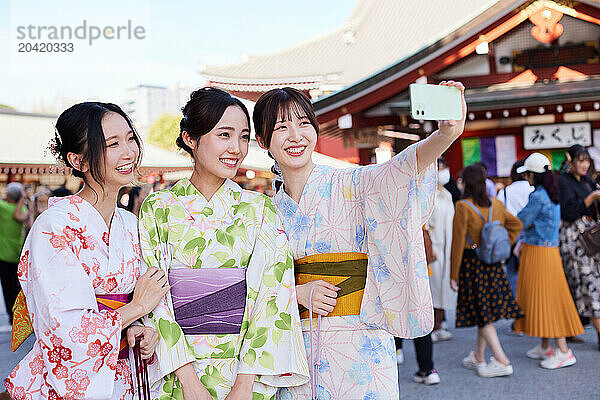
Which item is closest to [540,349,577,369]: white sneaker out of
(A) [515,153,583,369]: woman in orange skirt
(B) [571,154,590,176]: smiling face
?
(A) [515,153,583,369]: woman in orange skirt

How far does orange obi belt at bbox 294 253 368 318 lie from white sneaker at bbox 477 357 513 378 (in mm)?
2834

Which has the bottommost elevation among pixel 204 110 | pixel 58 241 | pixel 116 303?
pixel 116 303

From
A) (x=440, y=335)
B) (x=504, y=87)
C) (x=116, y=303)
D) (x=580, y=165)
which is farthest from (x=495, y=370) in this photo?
(x=504, y=87)

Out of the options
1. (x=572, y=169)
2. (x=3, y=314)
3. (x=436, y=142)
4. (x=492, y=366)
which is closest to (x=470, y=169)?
(x=572, y=169)

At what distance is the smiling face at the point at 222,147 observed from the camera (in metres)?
2.08

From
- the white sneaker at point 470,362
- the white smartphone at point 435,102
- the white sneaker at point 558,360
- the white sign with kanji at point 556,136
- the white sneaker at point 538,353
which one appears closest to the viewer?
the white smartphone at point 435,102

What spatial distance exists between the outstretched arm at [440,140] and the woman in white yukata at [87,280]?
37.3 inches

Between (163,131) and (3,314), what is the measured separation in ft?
120

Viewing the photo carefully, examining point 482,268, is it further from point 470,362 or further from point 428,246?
point 470,362

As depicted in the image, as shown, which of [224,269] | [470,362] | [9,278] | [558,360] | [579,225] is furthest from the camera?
[9,278]

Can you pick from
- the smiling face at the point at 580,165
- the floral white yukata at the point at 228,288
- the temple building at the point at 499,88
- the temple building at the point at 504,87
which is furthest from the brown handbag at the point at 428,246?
the temple building at the point at 504,87

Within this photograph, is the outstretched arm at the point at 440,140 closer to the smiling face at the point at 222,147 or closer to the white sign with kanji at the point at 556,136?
the smiling face at the point at 222,147

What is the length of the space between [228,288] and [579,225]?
4125 mm

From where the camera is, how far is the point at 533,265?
4887 millimetres
